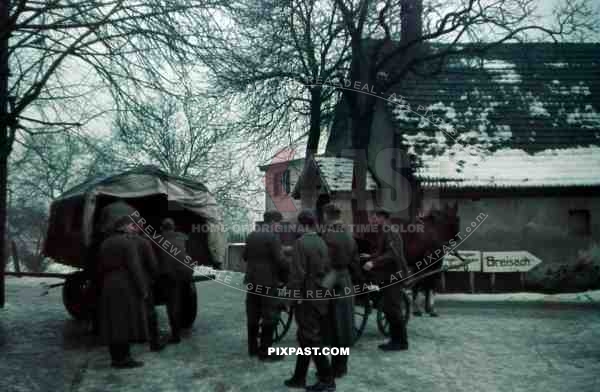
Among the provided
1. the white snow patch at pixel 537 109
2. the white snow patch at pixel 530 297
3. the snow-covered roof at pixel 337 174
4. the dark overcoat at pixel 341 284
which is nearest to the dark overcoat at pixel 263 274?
the dark overcoat at pixel 341 284

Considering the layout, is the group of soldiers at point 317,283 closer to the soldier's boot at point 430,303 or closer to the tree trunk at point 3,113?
the soldier's boot at point 430,303

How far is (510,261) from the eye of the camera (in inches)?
624

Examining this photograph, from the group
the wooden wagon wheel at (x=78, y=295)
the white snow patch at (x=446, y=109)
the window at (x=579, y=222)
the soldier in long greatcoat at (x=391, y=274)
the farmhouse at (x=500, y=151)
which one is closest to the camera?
the soldier in long greatcoat at (x=391, y=274)

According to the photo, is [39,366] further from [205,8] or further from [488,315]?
[488,315]

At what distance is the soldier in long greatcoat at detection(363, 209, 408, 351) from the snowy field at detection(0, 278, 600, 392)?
0.26 m

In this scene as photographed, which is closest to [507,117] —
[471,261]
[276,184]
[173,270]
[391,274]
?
[471,261]

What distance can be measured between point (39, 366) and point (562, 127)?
15.0 meters

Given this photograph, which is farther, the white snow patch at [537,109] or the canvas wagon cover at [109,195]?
the white snow patch at [537,109]

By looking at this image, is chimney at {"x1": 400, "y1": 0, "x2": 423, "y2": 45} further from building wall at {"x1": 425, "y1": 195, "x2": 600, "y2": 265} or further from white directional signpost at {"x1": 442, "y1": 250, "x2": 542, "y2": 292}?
white directional signpost at {"x1": 442, "y1": 250, "x2": 542, "y2": 292}

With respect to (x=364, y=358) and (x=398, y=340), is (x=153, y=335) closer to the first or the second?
(x=364, y=358)

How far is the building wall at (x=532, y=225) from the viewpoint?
15.8 metres

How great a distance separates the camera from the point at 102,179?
9633mm

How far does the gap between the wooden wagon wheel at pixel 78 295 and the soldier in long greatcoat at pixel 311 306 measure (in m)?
4.64

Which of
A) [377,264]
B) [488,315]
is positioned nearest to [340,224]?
[377,264]
